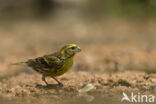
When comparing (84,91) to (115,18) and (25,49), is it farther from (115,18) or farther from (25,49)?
(115,18)

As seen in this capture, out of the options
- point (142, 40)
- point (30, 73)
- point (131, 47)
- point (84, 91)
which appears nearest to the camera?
point (84, 91)

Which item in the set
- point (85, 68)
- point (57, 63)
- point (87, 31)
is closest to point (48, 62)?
point (57, 63)

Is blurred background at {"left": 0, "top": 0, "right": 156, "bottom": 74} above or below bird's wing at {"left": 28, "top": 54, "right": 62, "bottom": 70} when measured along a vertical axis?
above

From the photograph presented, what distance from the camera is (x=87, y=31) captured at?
17328mm

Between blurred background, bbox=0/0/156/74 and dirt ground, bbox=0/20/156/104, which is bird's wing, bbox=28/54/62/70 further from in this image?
blurred background, bbox=0/0/156/74

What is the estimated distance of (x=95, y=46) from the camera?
44.0 ft

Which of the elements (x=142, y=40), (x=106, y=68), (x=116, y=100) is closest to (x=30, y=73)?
(x=106, y=68)

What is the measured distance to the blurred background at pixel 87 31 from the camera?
11391mm

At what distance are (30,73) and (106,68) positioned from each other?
5.93 ft

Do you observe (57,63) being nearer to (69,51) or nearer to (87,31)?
(69,51)

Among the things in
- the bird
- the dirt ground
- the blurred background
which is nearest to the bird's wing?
the bird

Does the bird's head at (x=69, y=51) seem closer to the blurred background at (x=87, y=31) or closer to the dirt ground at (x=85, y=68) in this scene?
the dirt ground at (x=85, y=68)

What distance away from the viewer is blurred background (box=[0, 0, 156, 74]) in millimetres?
11391

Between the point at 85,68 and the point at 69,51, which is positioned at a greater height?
the point at 69,51
